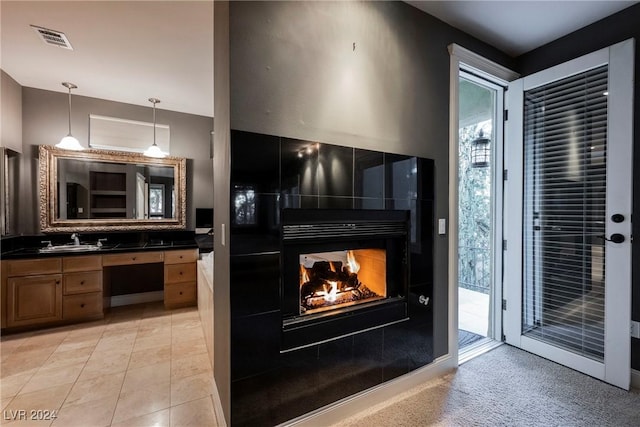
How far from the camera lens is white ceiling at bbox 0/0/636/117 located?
202cm

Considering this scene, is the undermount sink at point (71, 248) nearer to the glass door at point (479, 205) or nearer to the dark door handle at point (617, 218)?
the glass door at point (479, 205)

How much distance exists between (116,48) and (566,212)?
4262 millimetres

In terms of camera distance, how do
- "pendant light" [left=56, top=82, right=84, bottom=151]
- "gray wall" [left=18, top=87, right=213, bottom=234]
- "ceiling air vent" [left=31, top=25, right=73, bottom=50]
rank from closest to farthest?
"ceiling air vent" [left=31, top=25, right=73, bottom=50] < "pendant light" [left=56, top=82, right=84, bottom=151] < "gray wall" [left=18, top=87, right=213, bottom=234]

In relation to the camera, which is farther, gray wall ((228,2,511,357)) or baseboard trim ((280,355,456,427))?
baseboard trim ((280,355,456,427))

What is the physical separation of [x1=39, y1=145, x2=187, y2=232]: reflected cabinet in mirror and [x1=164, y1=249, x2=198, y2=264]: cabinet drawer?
63cm

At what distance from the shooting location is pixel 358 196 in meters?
1.68

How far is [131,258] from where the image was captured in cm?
336

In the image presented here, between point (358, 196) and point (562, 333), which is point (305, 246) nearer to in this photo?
point (358, 196)

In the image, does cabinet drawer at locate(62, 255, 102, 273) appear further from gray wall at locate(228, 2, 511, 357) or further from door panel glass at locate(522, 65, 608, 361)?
door panel glass at locate(522, 65, 608, 361)

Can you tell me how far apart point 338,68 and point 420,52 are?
0.80m

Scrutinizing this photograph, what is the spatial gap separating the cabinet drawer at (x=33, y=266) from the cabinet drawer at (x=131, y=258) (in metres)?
0.41

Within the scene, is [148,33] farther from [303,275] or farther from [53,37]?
[303,275]

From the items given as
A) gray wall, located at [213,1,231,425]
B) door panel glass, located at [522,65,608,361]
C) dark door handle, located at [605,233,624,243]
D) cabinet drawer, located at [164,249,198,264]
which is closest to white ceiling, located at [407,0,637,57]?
door panel glass, located at [522,65,608,361]

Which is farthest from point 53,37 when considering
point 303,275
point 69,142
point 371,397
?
point 371,397
